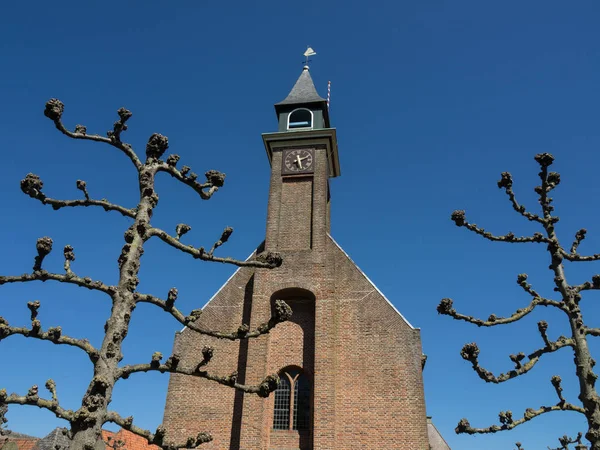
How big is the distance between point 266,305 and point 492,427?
10.8 meters

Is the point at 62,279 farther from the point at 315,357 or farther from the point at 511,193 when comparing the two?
the point at 315,357

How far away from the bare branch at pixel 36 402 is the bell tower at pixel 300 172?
1370cm

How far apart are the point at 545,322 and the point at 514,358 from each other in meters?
0.78

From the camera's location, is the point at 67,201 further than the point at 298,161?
No

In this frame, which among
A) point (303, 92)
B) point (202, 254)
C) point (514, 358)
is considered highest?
point (303, 92)

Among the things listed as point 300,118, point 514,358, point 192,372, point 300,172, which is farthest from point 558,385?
point 300,118

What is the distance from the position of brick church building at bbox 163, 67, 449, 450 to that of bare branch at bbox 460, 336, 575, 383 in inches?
333

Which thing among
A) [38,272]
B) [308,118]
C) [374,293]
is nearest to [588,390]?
[38,272]

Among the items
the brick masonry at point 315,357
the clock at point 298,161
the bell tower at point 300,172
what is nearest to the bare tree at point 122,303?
the brick masonry at point 315,357

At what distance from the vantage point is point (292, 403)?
16625 mm

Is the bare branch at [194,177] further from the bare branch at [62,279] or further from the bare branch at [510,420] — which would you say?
the bare branch at [510,420]

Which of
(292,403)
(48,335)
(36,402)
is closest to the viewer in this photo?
(36,402)

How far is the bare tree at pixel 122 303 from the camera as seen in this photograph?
5297mm

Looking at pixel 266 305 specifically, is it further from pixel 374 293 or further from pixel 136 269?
pixel 136 269
